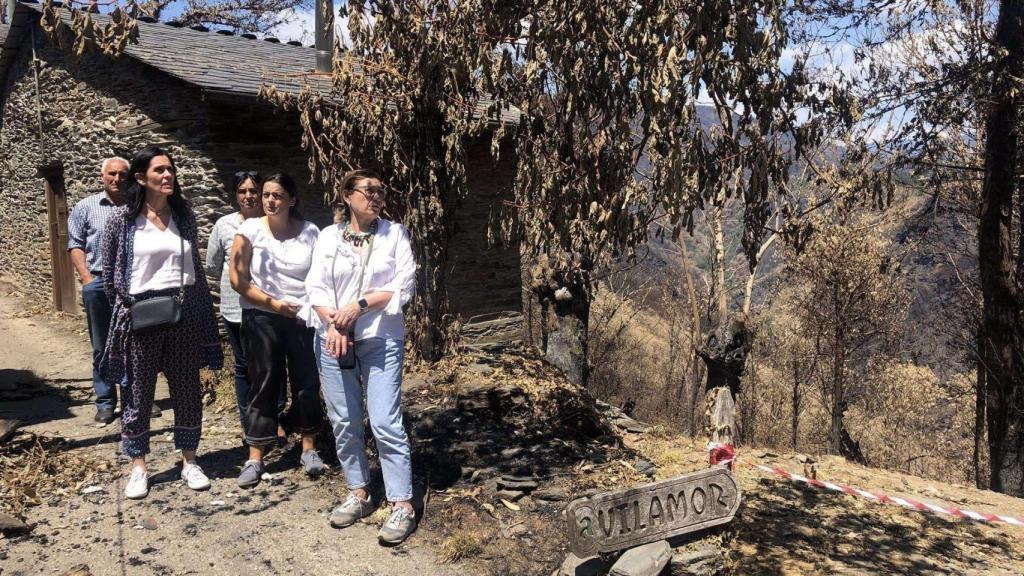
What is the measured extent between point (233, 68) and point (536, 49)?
5323mm

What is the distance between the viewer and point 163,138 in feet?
25.6

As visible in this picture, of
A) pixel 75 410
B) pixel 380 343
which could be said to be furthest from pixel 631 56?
pixel 75 410

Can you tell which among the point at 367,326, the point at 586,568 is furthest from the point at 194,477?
the point at 586,568

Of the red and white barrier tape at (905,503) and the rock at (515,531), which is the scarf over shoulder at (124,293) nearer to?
the rock at (515,531)

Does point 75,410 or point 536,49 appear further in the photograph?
point 75,410

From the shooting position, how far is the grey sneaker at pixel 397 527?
3.55 metres

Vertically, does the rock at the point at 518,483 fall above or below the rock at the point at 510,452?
below

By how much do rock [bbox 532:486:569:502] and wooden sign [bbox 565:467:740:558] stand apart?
794 millimetres

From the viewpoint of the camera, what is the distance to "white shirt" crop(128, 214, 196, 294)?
3803 mm

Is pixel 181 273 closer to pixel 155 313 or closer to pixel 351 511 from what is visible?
pixel 155 313

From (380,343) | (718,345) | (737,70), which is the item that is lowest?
(718,345)

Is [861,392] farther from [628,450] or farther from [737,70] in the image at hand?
[737,70]

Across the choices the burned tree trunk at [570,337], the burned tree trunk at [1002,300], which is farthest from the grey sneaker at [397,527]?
the burned tree trunk at [1002,300]

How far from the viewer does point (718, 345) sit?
22.2 feet
